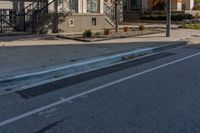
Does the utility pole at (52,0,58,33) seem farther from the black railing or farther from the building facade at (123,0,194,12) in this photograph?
the building facade at (123,0,194,12)

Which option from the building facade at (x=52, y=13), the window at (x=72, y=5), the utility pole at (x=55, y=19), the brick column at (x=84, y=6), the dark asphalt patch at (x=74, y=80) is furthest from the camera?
the brick column at (x=84, y=6)

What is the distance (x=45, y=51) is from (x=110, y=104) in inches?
271

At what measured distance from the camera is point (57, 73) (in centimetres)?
991

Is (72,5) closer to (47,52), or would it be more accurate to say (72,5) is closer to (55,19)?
(55,19)

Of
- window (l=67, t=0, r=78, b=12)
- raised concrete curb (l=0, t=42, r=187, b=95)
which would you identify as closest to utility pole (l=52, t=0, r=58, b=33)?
window (l=67, t=0, r=78, b=12)

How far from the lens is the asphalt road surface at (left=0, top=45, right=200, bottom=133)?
5.79 metres

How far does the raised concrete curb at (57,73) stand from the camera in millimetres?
8602

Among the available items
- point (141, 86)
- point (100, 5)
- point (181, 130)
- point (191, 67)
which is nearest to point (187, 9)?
point (100, 5)

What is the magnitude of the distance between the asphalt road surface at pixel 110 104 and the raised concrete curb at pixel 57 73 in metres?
0.42

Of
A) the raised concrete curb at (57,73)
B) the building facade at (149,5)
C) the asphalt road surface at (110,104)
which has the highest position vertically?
the building facade at (149,5)

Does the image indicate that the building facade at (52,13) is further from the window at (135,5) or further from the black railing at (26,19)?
the window at (135,5)

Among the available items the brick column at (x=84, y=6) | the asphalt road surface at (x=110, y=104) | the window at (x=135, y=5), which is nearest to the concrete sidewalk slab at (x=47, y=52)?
the asphalt road surface at (x=110, y=104)

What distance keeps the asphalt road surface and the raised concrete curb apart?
0.42 meters

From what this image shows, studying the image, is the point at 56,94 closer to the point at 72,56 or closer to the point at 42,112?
the point at 42,112
